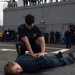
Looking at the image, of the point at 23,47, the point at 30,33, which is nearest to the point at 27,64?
the point at 23,47

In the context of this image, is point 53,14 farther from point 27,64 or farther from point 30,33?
point 27,64

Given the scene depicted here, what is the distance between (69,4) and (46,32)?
464 centimetres

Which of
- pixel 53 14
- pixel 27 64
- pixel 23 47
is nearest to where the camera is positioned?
pixel 27 64

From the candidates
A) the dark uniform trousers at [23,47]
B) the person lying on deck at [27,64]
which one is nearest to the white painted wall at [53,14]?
the dark uniform trousers at [23,47]

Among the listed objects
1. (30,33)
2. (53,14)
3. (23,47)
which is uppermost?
(53,14)

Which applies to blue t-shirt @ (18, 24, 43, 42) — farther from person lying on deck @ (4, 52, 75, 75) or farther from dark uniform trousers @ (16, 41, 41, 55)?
person lying on deck @ (4, 52, 75, 75)

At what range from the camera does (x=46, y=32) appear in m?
34.0

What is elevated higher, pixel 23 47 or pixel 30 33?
pixel 30 33

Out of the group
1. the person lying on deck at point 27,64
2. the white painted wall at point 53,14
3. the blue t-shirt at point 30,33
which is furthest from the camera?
the white painted wall at point 53,14

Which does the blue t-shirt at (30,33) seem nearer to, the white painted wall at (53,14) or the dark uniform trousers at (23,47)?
the dark uniform trousers at (23,47)

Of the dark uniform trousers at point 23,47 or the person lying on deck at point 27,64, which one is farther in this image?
the dark uniform trousers at point 23,47

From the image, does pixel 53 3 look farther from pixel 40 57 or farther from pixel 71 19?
pixel 40 57

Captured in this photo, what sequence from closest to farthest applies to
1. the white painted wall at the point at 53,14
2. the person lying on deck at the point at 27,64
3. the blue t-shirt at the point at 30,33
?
1. the person lying on deck at the point at 27,64
2. the blue t-shirt at the point at 30,33
3. the white painted wall at the point at 53,14

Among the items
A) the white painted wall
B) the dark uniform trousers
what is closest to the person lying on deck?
the dark uniform trousers
